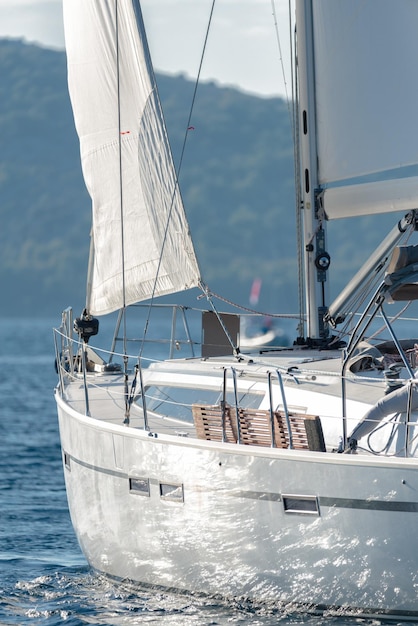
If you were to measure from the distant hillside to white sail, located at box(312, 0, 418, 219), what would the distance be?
114109 millimetres

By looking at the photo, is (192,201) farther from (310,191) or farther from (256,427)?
(256,427)

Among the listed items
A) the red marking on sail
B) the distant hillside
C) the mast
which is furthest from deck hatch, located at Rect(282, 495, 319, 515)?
the red marking on sail

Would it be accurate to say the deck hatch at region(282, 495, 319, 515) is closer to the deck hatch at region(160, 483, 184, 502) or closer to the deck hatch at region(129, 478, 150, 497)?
the deck hatch at region(160, 483, 184, 502)

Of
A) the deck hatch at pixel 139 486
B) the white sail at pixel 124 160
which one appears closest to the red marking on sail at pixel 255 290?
the white sail at pixel 124 160

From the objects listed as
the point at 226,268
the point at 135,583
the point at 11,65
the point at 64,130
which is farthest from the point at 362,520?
the point at 11,65

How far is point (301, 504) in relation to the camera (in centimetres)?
781

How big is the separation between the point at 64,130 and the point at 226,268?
40988 mm

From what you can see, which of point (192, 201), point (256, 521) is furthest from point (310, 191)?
point (192, 201)

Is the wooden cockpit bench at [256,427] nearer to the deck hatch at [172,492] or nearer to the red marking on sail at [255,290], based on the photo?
the deck hatch at [172,492]

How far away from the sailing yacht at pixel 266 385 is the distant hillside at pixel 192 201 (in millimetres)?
113670

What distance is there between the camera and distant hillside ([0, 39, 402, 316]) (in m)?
140

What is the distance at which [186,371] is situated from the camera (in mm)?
9812

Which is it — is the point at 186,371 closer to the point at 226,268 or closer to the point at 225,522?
the point at 225,522

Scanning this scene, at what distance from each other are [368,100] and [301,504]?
4.01 meters
